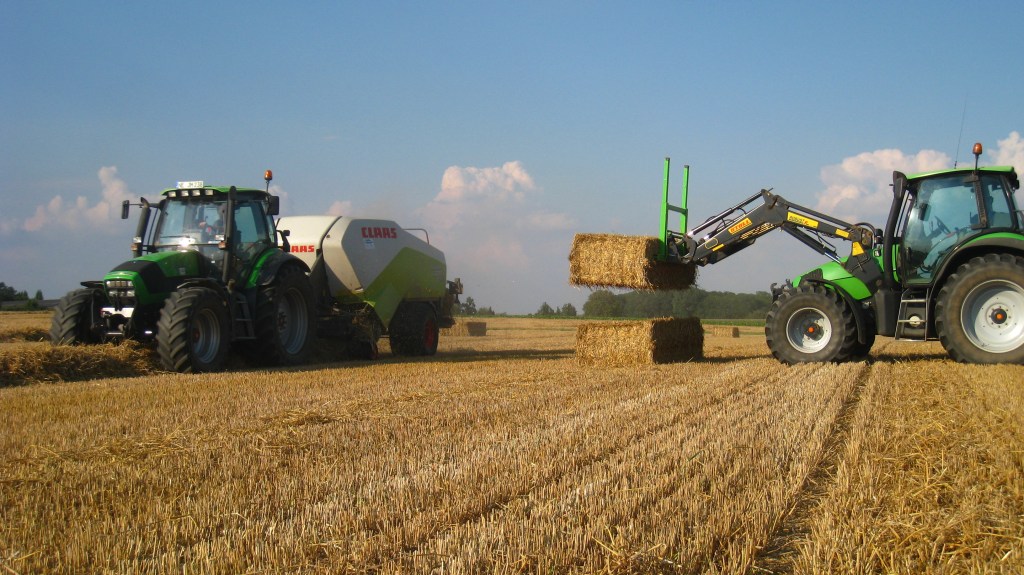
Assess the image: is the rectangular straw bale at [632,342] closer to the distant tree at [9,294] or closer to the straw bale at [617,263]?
the straw bale at [617,263]

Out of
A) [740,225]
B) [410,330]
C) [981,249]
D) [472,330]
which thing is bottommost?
[472,330]

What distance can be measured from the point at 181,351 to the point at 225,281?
138 centimetres

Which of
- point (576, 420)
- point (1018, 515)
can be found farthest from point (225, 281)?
point (1018, 515)

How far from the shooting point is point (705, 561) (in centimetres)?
294

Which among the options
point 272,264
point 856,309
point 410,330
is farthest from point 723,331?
point 272,264

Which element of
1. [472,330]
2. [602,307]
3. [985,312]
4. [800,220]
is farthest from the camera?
[602,307]

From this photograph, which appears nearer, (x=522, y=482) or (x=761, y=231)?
(x=522, y=482)

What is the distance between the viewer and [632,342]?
11383 mm

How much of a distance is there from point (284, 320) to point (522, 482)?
8.64 metres

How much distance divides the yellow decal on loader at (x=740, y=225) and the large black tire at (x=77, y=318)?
327 inches

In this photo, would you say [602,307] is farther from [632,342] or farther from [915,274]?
[915,274]

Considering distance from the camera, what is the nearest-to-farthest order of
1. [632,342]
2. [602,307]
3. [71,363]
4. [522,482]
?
[522,482]
[71,363]
[632,342]
[602,307]

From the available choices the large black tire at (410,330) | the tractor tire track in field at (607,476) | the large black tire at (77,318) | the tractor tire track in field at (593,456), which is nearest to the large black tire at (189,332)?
the large black tire at (77,318)

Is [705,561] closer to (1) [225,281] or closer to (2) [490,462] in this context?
(2) [490,462]
